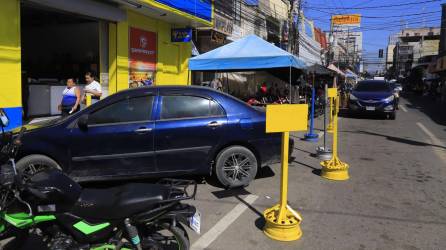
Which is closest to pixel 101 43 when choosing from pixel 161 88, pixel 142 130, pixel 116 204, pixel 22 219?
pixel 161 88

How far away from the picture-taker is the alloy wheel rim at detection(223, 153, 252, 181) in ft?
21.2

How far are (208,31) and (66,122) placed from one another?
12.9 meters

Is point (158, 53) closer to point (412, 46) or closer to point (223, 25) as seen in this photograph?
point (223, 25)

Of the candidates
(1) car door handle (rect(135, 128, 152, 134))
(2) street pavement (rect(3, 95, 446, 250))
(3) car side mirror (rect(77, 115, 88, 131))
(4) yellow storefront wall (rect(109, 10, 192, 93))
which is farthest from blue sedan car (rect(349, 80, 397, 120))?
(3) car side mirror (rect(77, 115, 88, 131))

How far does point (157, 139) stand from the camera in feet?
20.1

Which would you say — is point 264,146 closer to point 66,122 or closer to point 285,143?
point 285,143

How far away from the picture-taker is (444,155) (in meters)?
9.67

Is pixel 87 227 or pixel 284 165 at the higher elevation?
pixel 284 165

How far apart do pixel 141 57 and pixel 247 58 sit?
4588mm

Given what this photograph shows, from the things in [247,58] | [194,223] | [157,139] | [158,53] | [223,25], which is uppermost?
[223,25]

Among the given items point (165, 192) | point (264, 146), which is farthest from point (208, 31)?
point (165, 192)

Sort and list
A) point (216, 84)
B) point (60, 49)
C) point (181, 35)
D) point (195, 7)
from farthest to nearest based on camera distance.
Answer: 1. point (216, 84)
2. point (181, 35)
3. point (195, 7)
4. point (60, 49)

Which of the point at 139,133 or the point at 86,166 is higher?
the point at 139,133

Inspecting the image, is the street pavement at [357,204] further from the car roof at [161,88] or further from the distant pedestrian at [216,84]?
the distant pedestrian at [216,84]
